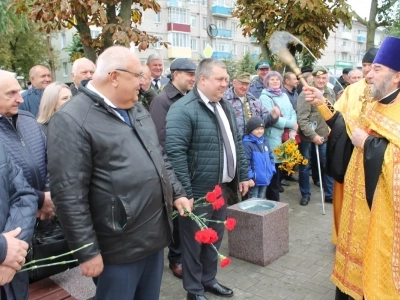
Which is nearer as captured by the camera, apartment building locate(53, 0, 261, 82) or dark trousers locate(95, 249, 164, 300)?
dark trousers locate(95, 249, 164, 300)

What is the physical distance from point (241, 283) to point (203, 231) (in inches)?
60.8

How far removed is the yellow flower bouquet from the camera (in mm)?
5906

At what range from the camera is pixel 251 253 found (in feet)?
14.4

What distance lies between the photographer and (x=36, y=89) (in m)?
5.62

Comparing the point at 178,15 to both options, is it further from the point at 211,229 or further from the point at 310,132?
the point at 211,229

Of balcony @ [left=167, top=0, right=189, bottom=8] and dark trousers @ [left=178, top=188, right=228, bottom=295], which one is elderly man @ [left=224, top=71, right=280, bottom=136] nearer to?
dark trousers @ [left=178, top=188, right=228, bottom=295]

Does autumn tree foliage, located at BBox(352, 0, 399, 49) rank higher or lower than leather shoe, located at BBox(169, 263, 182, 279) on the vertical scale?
higher

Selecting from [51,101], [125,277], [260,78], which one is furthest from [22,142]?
[260,78]

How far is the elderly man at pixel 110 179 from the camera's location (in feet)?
6.93

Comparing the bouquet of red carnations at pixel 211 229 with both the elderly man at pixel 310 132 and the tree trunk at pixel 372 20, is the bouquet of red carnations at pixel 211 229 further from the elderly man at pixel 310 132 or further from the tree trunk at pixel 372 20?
the tree trunk at pixel 372 20

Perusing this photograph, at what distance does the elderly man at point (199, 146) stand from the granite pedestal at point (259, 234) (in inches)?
34.7

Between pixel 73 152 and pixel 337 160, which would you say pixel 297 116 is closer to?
pixel 337 160

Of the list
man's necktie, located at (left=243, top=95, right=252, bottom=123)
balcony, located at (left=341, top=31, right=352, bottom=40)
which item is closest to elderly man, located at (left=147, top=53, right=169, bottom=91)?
man's necktie, located at (left=243, top=95, right=252, bottom=123)

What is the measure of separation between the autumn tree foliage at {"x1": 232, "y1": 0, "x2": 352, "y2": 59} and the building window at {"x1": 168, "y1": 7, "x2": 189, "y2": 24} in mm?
31242
